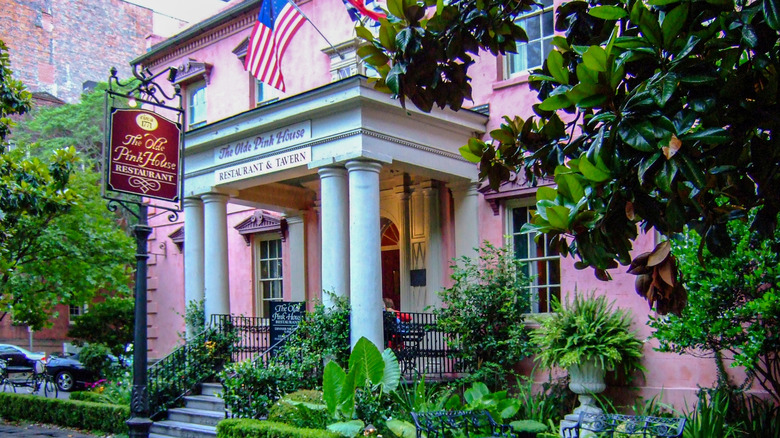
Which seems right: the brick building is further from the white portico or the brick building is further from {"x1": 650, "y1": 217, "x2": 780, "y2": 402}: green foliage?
{"x1": 650, "y1": 217, "x2": 780, "y2": 402}: green foliage

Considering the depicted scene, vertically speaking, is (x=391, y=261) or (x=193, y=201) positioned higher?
(x=193, y=201)

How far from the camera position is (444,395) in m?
10.9

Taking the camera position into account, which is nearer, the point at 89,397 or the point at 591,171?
the point at 591,171

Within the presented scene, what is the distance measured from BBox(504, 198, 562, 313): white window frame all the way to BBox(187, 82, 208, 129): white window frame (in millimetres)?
9215

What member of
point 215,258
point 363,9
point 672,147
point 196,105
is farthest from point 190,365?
point 672,147

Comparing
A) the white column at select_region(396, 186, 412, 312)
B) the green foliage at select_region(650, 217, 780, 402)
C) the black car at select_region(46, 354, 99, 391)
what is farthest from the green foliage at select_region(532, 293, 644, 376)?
the black car at select_region(46, 354, 99, 391)

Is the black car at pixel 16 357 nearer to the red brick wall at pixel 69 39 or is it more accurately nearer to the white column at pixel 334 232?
the red brick wall at pixel 69 39

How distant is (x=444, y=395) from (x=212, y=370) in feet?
16.2

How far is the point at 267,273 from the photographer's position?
17.6m

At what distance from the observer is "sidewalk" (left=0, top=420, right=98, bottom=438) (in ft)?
46.3

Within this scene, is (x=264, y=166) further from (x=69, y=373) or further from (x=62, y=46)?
(x=62, y=46)

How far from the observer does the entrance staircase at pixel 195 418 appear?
12.0 metres

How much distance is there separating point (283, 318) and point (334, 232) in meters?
2.04

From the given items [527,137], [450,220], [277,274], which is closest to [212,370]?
[277,274]
